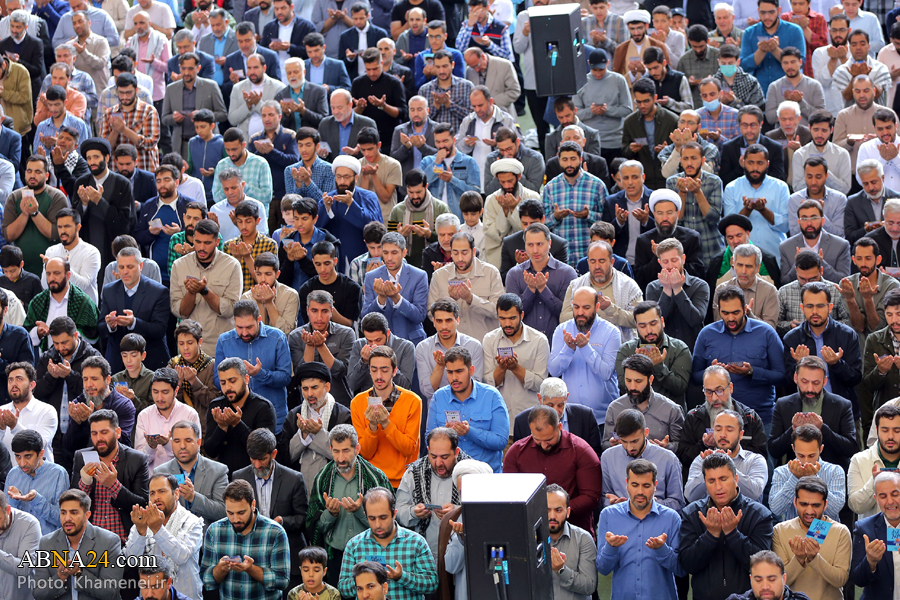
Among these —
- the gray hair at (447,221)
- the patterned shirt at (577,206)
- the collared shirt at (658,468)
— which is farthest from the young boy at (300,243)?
the collared shirt at (658,468)

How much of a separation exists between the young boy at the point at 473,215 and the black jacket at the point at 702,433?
2985 mm

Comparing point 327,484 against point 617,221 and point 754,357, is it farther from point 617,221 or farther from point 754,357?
point 617,221

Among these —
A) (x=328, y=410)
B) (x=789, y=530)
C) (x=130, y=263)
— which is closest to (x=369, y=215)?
(x=130, y=263)

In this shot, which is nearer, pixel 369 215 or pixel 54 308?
pixel 54 308

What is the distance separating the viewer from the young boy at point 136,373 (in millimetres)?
9227

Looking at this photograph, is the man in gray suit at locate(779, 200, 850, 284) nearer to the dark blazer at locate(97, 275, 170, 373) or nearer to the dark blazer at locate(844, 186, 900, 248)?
the dark blazer at locate(844, 186, 900, 248)

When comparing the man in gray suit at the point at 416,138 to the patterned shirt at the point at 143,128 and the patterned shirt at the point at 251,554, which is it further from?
the patterned shirt at the point at 251,554

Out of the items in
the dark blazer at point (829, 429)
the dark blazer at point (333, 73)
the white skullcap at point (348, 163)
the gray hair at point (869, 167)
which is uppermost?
the dark blazer at point (333, 73)

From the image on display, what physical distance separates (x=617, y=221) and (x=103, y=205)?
448 cm

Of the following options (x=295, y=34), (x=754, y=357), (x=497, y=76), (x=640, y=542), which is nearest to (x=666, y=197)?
(x=754, y=357)

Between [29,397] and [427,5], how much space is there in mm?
7490

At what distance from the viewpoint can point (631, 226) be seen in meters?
10.9

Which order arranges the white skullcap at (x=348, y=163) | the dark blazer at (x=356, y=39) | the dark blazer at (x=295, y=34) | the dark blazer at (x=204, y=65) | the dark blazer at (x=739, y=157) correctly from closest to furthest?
the white skullcap at (x=348, y=163)
the dark blazer at (x=739, y=157)
the dark blazer at (x=204, y=65)
the dark blazer at (x=295, y=34)
the dark blazer at (x=356, y=39)

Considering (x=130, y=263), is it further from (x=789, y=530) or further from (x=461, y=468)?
(x=789, y=530)
